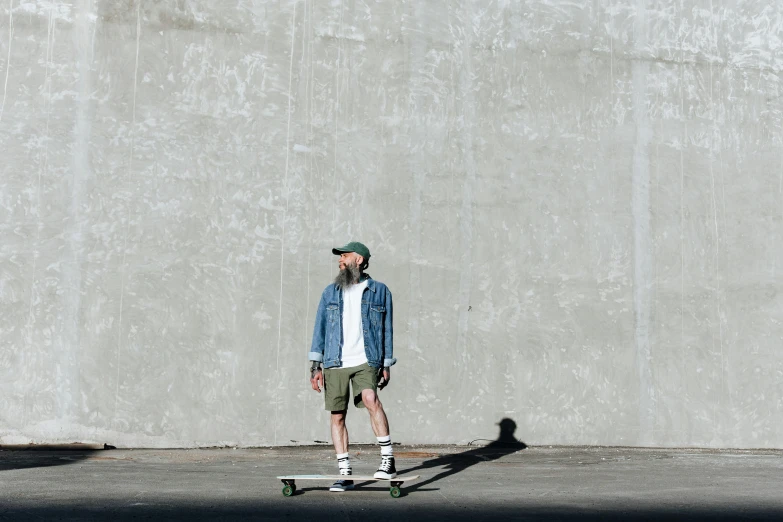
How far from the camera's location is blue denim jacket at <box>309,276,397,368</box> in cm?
756

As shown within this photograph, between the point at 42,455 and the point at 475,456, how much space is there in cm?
456

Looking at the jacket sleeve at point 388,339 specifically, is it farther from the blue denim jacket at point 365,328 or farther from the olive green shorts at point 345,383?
the olive green shorts at point 345,383

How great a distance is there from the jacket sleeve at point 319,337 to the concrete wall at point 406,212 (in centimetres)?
Answer: 304

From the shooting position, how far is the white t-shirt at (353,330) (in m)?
7.56

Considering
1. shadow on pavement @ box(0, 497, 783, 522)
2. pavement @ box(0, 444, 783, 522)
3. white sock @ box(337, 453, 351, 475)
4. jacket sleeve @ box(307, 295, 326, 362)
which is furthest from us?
jacket sleeve @ box(307, 295, 326, 362)

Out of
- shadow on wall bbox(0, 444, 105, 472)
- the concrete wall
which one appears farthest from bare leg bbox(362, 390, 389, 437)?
shadow on wall bbox(0, 444, 105, 472)

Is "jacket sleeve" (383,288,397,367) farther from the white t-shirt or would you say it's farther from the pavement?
the pavement

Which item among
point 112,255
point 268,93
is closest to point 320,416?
point 112,255

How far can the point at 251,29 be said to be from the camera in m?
10.9

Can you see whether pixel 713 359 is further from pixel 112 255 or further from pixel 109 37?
pixel 109 37

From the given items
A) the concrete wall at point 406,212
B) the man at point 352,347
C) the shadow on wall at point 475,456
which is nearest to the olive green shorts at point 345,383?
the man at point 352,347

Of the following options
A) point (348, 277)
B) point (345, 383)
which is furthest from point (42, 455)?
point (348, 277)

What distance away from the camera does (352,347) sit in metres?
7.57

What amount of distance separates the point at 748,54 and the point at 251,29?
6.43 m
